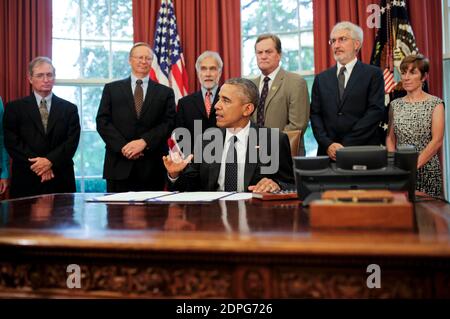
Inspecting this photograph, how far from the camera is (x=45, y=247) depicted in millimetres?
1225

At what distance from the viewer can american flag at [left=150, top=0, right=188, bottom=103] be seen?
5.34 metres

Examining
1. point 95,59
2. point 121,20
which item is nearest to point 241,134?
point 95,59

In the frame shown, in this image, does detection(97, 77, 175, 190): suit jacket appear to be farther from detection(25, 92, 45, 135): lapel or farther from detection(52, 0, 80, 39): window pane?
detection(52, 0, 80, 39): window pane

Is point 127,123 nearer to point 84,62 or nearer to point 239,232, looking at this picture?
point 84,62

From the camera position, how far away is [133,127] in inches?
155

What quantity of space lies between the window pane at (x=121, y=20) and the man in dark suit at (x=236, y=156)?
356 cm

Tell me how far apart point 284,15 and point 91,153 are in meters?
2.98

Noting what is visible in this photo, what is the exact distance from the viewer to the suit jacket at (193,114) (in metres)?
4.10

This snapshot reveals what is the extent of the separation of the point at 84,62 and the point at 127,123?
2327mm

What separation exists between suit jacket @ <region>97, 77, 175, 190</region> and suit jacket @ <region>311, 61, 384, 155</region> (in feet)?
4.27

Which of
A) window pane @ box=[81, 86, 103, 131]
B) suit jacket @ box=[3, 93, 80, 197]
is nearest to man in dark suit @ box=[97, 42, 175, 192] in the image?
suit jacket @ box=[3, 93, 80, 197]

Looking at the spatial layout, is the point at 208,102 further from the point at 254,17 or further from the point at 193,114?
the point at 254,17

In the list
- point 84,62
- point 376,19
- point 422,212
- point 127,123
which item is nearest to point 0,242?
point 422,212
